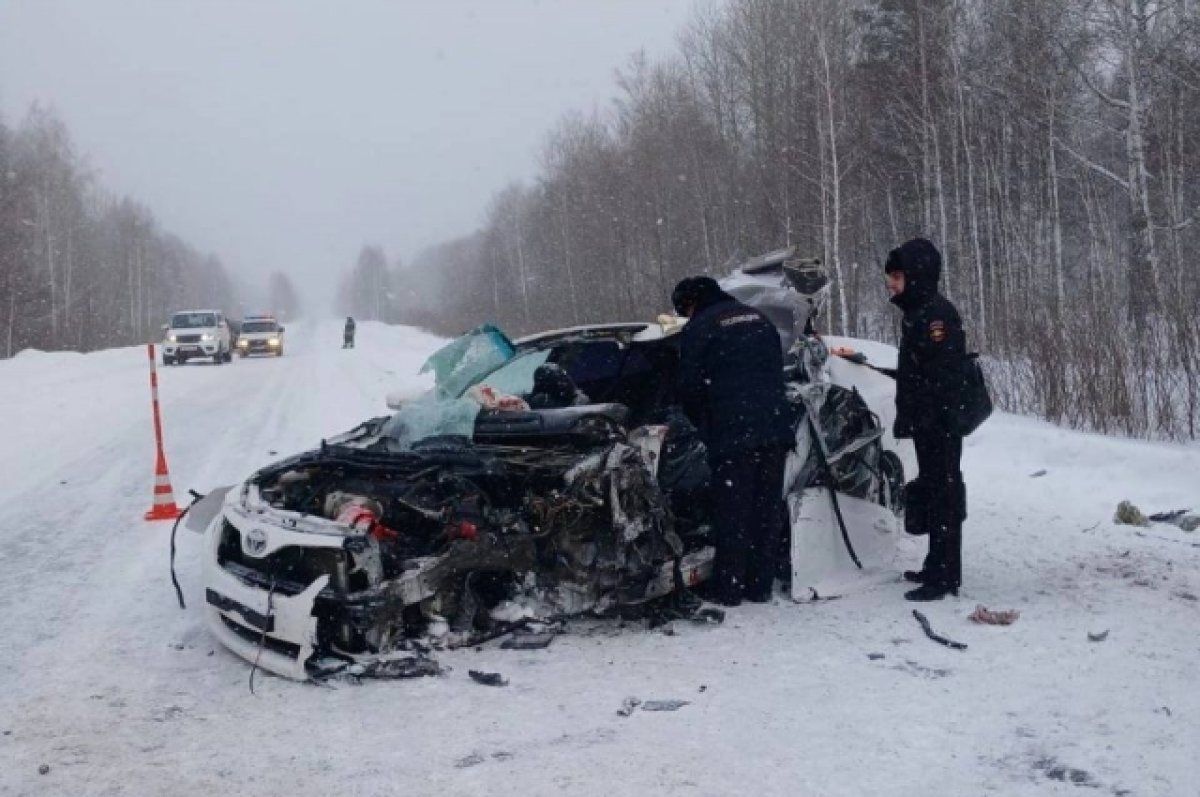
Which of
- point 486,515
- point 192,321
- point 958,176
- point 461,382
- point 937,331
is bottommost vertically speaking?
point 486,515

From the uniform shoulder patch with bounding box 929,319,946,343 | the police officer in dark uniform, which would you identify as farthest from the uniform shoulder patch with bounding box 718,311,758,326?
the uniform shoulder patch with bounding box 929,319,946,343

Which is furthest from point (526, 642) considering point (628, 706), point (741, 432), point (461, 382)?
point (461, 382)

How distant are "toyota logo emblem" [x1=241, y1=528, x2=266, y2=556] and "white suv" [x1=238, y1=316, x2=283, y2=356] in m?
31.2

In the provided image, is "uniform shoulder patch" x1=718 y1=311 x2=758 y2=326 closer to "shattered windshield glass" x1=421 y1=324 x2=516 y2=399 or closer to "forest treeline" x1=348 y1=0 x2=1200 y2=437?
"shattered windshield glass" x1=421 y1=324 x2=516 y2=399

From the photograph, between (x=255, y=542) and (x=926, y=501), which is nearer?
(x=255, y=542)

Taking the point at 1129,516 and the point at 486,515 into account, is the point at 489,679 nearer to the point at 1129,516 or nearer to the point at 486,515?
the point at 486,515

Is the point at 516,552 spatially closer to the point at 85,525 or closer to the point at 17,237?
the point at 85,525

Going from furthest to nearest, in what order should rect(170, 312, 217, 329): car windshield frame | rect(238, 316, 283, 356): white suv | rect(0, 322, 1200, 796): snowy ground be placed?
rect(238, 316, 283, 356): white suv, rect(170, 312, 217, 329): car windshield frame, rect(0, 322, 1200, 796): snowy ground

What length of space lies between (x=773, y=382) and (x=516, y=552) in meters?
1.65

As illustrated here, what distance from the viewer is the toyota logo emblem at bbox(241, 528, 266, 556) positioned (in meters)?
4.03

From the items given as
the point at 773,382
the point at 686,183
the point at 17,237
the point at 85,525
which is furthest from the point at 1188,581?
the point at 17,237

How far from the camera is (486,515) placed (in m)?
4.36

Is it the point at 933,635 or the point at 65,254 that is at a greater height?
the point at 65,254

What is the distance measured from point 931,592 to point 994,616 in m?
0.42
